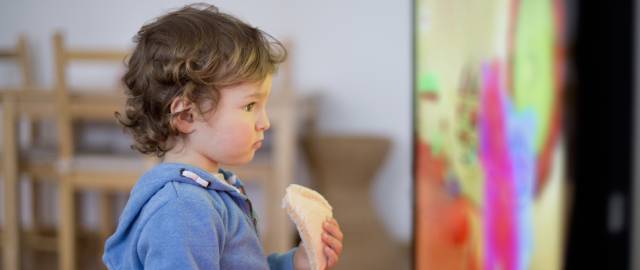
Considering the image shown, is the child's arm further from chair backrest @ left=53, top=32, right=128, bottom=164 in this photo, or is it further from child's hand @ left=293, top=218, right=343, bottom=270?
chair backrest @ left=53, top=32, right=128, bottom=164

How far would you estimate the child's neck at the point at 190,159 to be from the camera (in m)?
0.93

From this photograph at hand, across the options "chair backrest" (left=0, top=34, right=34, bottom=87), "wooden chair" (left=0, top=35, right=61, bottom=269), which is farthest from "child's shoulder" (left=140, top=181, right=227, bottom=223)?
"chair backrest" (left=0, top=34, right=34, bottom=87)

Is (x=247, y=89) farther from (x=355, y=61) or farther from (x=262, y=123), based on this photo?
(x=355, y=61)

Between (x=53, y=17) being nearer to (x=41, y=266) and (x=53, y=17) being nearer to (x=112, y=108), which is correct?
(x=112, y=108)

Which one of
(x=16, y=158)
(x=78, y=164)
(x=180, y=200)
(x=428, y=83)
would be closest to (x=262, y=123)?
(x=180, y=200)

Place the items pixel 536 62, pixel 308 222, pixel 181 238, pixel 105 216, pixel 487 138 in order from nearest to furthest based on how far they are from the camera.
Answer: pixel 181 238 < pixel 308 222 < pixel 536 62 < pixel 487 138 < pixel 105 216

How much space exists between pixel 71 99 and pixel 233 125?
1.92 meters

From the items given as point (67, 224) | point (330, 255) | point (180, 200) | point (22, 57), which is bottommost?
point (67, 224)

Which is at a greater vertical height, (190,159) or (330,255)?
(190,159)

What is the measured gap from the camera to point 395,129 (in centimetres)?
312

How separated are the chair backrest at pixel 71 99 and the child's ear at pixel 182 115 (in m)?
1.63

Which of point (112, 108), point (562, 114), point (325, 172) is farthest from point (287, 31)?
point (562, 114)

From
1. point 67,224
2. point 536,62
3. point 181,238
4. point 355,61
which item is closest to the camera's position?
point 181,238

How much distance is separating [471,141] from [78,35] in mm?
2408
